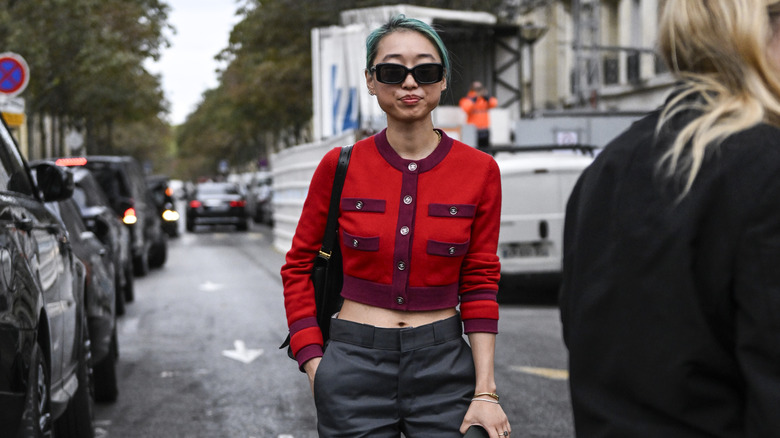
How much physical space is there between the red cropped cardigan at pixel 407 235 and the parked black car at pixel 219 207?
32.2 metres

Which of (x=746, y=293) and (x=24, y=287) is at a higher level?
(x=746, y=293)

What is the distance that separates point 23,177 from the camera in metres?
5.47

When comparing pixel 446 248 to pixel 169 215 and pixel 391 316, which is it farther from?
pixel 169 215

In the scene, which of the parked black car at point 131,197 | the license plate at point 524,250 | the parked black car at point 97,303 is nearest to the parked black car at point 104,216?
the parked black car at point 131,197

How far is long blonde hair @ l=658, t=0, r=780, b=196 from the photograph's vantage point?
158cm

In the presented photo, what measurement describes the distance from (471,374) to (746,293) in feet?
4.75

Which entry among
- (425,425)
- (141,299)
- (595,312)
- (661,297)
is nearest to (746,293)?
(661,297)

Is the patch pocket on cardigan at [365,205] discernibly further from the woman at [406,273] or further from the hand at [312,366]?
the hand at [312,366]

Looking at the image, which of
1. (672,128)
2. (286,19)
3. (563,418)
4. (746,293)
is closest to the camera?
(746,293)

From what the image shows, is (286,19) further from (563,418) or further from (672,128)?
(672,128)

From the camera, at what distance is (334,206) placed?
9.78 ft

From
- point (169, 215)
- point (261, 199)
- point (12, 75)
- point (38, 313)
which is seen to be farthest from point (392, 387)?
point (261, 199)

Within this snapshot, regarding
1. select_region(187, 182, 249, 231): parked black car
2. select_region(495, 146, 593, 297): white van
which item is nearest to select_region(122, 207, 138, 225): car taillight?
select_region(495, 146, 593, 297): white van

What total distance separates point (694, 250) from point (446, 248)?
1346mm
